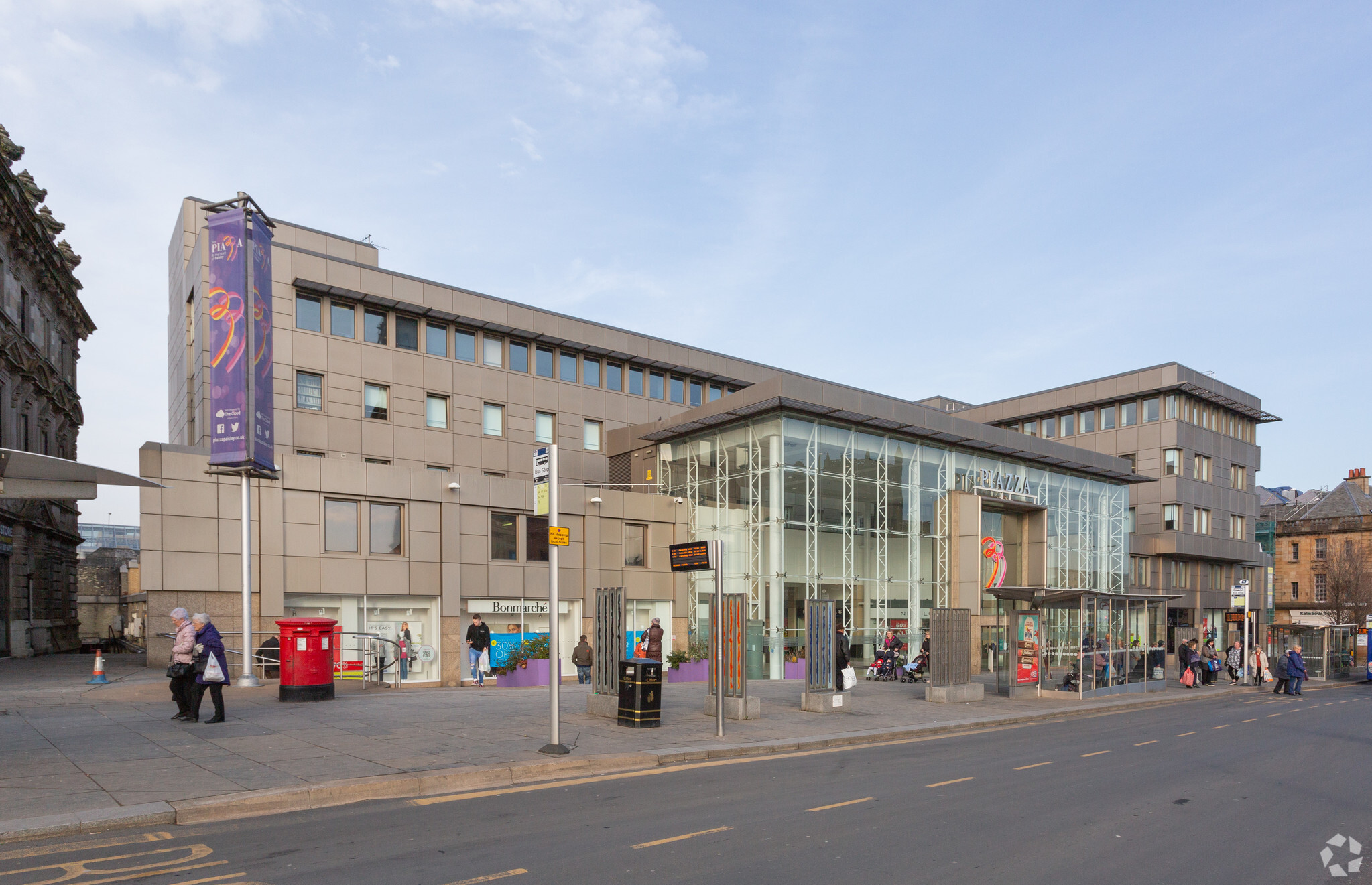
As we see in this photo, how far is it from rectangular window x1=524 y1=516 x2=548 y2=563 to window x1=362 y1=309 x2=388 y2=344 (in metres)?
8.15

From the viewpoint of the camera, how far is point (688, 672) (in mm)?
26781

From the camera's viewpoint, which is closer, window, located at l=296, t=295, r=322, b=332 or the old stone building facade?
window, located at l=296, t=295, r=322, b=332

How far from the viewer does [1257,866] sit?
25.5 ft

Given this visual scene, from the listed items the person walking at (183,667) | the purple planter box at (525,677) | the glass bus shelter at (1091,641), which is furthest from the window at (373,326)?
the glass bus shelter at (1091,641)

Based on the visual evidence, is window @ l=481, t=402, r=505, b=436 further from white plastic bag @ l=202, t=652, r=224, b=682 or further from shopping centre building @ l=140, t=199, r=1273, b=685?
white plastic bag @ l=202, t=652, r=224, b=682

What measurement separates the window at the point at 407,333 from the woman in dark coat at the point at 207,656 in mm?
18990

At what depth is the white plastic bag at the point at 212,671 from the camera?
13742mm

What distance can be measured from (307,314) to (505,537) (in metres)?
9.92

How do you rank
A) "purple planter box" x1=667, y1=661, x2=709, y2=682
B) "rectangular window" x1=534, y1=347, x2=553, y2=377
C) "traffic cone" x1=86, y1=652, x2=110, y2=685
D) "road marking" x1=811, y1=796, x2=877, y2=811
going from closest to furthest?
1. "road marking" x1=811, y1=796, x2=877, y2=811
2. "traffic cone" x1=86, y1=652, x2=110, y2=685
3. "purple planter box" x1=667, y1=661, x2=709, y2=682
4. "rectangular window" x1=534, y1=347, x2=553, y2=377

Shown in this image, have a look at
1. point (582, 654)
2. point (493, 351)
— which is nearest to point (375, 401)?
point (493, 351)

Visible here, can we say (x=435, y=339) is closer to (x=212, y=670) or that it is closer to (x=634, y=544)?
(x=634, y=544)

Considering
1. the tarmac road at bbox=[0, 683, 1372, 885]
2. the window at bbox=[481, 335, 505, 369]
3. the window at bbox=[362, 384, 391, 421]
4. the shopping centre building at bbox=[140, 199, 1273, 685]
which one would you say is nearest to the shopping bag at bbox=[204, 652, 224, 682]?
the tarmac road at bbox=[0, 683, 1372, 885]

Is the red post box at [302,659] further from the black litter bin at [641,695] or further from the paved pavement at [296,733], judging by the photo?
the black litter bin at [641,695]

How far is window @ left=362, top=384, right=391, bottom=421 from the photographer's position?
30.9 metres
